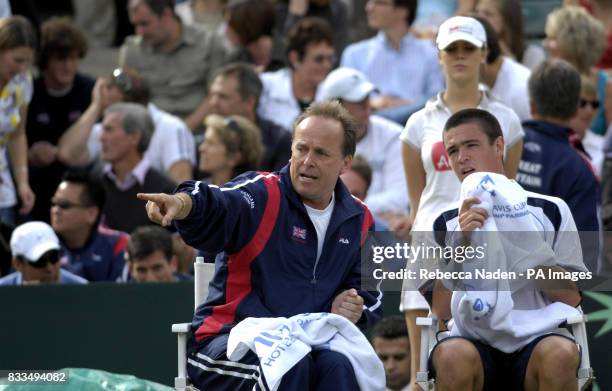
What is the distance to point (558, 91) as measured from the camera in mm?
8031

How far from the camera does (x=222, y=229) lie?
604cm

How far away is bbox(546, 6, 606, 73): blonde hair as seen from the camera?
388 inches

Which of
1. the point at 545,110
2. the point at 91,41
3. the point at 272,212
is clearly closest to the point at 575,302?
the point at 272,212

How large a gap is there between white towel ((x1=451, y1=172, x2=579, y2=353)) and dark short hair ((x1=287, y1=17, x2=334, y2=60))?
15.2 feet

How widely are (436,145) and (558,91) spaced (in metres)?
1.13

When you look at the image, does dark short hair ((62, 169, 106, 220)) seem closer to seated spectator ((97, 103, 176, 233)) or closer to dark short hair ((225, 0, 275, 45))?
seated spectator ((97, 103, 176, 233))

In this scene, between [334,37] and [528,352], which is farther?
[334,37]

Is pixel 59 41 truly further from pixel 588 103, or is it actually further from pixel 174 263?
pixel 588 103

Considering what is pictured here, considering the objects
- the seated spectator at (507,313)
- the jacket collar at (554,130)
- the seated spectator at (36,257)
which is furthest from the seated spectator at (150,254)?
the seated spectator at (507,313)

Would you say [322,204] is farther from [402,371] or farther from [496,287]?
[402,371]

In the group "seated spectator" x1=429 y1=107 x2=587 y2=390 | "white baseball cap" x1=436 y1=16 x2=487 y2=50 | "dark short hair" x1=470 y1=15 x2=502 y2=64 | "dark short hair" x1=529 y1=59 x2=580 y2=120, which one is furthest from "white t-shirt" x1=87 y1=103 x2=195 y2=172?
"seated spectator" x1=429 y1=107 x2=587 y2=390

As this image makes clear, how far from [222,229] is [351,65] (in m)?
5.12

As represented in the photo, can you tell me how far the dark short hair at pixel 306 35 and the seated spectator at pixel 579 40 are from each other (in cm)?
169

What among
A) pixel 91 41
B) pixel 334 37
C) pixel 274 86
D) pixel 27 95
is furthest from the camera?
pixel 91 41
